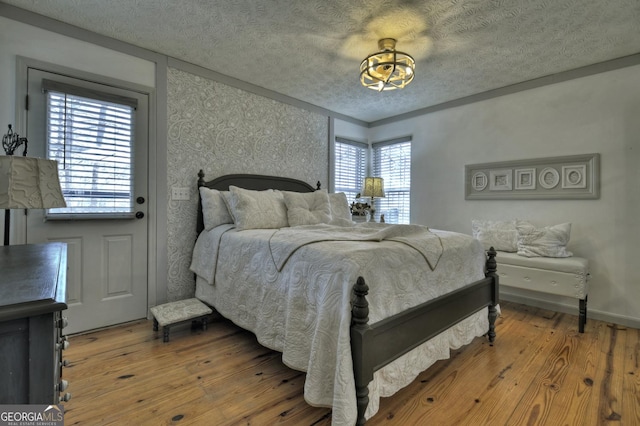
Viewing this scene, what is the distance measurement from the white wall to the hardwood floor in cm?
57

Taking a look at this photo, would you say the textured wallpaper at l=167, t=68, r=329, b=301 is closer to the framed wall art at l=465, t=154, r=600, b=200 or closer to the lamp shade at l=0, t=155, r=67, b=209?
the lamp shade at l=0, t=155, r=67, b=209

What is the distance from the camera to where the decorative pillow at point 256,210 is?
279cm

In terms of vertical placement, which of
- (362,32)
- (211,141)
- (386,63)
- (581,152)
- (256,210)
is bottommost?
(256,210)

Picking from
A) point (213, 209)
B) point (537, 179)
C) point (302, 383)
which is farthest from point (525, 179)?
point (213, 209)

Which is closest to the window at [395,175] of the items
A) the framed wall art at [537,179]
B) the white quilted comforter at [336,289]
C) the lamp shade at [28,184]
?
the framed wall art at [537,179]

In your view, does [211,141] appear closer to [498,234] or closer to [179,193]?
[179,193]

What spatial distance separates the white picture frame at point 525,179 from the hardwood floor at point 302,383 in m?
1.54

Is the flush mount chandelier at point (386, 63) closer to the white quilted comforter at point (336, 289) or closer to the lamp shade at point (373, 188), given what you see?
the white quilted comforter at point (336, 289)

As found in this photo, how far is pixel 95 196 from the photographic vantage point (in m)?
2.57

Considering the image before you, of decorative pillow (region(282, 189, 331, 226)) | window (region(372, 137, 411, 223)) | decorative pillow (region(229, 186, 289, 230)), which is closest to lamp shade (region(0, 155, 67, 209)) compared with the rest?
decorative pillow (region(229, 186, 289, 230))

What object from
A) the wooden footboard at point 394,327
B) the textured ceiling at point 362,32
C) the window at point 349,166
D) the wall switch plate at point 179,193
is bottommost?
the wooden footboard at point 394,327

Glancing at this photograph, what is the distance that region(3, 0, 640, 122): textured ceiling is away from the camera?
7.11 ft

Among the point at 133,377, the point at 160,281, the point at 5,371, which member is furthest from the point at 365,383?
the point at 160,281

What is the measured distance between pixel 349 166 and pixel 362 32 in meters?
2.50
